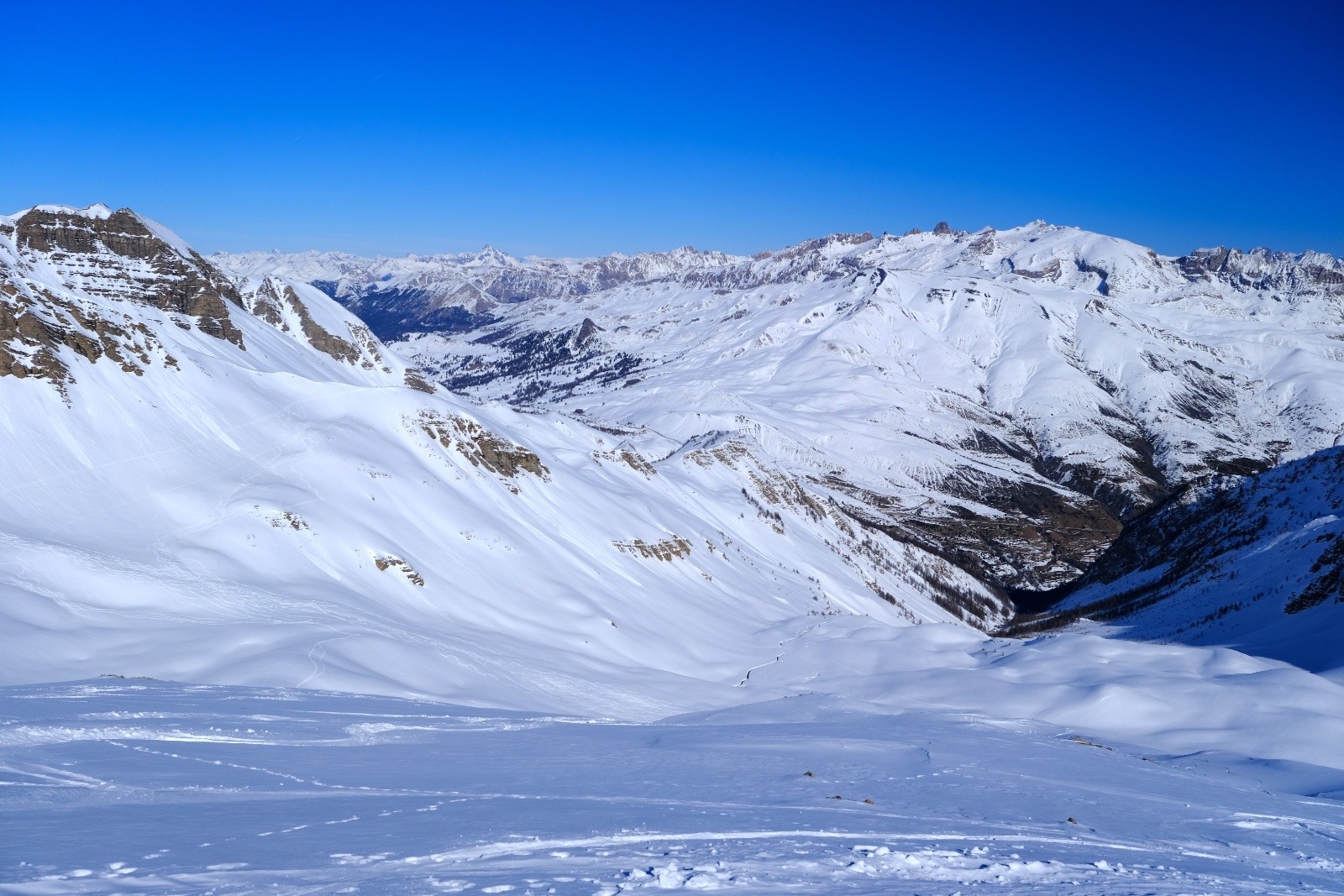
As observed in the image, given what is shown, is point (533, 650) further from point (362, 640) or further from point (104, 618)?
point (104, 618)

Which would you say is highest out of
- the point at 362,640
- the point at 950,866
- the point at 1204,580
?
the point at 1204,580

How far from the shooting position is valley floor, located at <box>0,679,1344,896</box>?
1170 centimetres

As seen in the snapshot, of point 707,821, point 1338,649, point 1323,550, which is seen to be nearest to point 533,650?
point 707,821

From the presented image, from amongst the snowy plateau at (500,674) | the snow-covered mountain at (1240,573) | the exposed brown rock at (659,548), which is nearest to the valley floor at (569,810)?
the snowy plateau at (500,674)

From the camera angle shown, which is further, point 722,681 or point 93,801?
point 722,681

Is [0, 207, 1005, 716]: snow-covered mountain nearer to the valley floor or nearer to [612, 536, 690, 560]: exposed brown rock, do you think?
[612, 536, 690, 560]: exposed brown rock

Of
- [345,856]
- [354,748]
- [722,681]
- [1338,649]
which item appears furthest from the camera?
[1338,649]

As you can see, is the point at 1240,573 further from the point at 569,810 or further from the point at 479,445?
the point at 569,810

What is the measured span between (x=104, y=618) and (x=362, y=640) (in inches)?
398

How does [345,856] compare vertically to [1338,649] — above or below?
below

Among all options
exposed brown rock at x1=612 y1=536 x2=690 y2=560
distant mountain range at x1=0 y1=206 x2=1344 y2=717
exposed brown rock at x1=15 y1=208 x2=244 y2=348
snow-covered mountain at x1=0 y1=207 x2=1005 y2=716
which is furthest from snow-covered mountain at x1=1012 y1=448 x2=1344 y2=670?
exposed brown rock at x1=15 y1=208 x2=244 y2=348

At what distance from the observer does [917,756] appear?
2292cm

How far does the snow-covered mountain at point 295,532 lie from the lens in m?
37.5

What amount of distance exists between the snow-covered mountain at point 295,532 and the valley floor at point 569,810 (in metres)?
12.2
